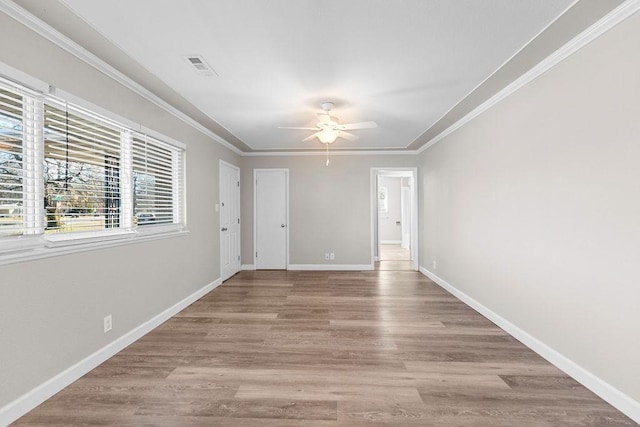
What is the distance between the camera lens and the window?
73.9 inches

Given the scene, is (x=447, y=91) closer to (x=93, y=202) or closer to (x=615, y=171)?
(x=615, y=171)

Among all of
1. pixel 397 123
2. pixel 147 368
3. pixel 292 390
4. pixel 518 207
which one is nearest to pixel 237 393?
pixel 292 390

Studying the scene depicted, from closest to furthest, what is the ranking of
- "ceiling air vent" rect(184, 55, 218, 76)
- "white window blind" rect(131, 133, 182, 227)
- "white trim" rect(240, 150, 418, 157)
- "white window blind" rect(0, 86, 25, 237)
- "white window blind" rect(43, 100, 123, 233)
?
"white window blind" rect(0, 86, 25, 237) < "white window blind" rect(43, 100, 123, 233) < "ceiling air vent" rect(184, 55, 218, 76) < "white window blind" rect(131, 133, 182, 227) < "white trim" rect(240, 150, 418, 157)

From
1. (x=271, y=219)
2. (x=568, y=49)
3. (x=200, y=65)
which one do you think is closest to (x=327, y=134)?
(x=200, y=65)

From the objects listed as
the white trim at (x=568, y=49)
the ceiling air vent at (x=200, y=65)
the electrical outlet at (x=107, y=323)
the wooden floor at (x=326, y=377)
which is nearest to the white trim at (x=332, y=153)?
the white trim at (x=568, y=49)

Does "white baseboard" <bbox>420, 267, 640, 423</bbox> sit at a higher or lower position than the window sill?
lower

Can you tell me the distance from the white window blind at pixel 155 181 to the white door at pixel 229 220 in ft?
4.57

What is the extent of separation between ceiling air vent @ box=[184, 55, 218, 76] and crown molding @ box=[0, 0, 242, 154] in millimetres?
672

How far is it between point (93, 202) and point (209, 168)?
2214 millimetres

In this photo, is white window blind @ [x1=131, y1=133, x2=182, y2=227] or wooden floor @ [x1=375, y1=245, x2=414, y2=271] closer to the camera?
white window blind @ [x1=131, y1=133, x2=182, y2=227]

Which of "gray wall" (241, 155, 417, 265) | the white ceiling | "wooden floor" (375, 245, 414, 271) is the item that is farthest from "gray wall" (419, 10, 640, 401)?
"wooden floor" (375, 245, 414, 271)

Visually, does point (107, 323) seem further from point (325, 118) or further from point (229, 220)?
point (229, 220)

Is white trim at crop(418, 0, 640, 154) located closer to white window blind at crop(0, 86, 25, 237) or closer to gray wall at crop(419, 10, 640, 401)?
gray wall at crop(419, 10, 640, 401)

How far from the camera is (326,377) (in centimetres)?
233
